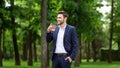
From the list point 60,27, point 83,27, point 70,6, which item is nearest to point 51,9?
point 70,6

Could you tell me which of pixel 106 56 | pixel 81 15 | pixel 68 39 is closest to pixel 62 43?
pixel 68 39

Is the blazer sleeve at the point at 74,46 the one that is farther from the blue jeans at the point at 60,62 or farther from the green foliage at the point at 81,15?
the green foliage at the point at 81,15

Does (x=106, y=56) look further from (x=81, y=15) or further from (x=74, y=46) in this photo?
(x=74, y=46)

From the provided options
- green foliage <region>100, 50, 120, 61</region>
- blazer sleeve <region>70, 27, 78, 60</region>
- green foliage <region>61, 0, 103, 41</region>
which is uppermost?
blazer sleeve <region>70, 27, 78, 60</region>

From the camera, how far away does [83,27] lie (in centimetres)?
3744

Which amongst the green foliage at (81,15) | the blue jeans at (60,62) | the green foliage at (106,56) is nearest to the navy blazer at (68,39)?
the blue jeans at (60,62)

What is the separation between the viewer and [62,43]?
29.5 feet

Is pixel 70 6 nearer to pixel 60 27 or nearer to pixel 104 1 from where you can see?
pixel 104 1

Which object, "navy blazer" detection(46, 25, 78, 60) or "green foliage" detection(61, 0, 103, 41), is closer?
"navy blazer" detection(46, 25, 78, 60)

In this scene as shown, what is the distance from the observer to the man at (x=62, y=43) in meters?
8.93

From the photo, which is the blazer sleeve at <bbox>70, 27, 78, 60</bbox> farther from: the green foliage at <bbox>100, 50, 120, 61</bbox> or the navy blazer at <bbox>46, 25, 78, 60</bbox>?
the green foliage at <bbox>100, 50, 120, 61</bbox>

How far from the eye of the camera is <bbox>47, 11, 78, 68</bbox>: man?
893cm

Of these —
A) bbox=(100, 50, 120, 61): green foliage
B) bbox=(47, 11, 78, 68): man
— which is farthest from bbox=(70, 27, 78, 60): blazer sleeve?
bbox=(100, 50, 120, 61): green foliage

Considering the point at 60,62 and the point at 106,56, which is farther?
the point at 106,56
